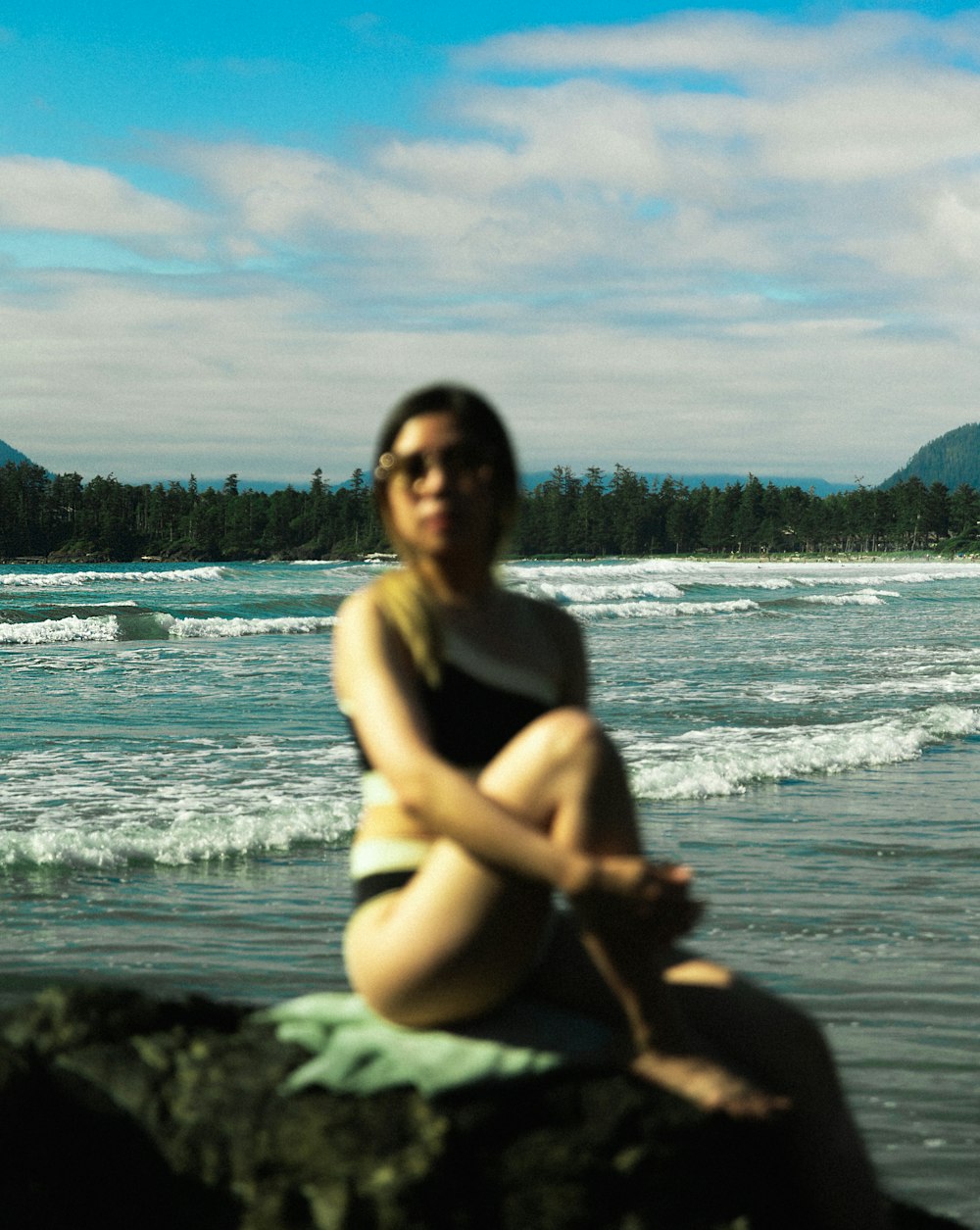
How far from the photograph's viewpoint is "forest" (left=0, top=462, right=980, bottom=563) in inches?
Answer: 5389

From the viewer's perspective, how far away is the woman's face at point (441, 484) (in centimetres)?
278

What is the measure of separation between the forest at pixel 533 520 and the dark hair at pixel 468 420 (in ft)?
427

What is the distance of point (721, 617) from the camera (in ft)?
126

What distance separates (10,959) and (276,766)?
5420mm

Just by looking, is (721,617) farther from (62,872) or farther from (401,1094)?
(401,1094)

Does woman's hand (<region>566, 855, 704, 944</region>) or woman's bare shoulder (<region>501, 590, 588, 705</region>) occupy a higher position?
woman's bare shoulder (<region>501, 590, 588, 705</region>)

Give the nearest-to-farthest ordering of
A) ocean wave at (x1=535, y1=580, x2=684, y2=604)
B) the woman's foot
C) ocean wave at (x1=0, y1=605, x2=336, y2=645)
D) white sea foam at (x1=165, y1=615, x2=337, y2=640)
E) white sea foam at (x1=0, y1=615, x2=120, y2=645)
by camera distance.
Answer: the woman's foot
white sea foam at (x1=0, y1=615, x2=120, y2=645)
ocean wave at (x1=0, y1=605, x2=336, y2=645)
white sea foam at (x1=165, y1=615, x2=337, y2=640)
ocean wave at (x1=535, y1=580, x2=684, y2=604)

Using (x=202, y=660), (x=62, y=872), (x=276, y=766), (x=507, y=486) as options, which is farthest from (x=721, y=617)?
(x=507, y=486)

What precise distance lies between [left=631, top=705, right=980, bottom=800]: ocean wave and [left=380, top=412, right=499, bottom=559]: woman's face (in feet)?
24.6

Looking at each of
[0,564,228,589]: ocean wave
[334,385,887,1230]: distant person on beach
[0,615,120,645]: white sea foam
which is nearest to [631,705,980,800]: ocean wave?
[334,385,887,1230]: distant person on beach

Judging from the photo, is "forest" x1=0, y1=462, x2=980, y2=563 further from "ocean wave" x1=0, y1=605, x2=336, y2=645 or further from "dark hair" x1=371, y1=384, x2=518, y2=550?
"dark hair" x1=371, y1=384, x2=518, y2=550

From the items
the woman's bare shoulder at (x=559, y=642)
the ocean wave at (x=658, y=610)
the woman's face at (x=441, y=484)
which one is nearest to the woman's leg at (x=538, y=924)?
the woman's bare shoulder at (x=559, y=642)

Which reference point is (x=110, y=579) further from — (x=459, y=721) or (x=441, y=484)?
(x=459, y=721)

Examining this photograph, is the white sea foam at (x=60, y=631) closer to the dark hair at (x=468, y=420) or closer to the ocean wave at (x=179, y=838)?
the ocean wave at (x=179, y=838)
